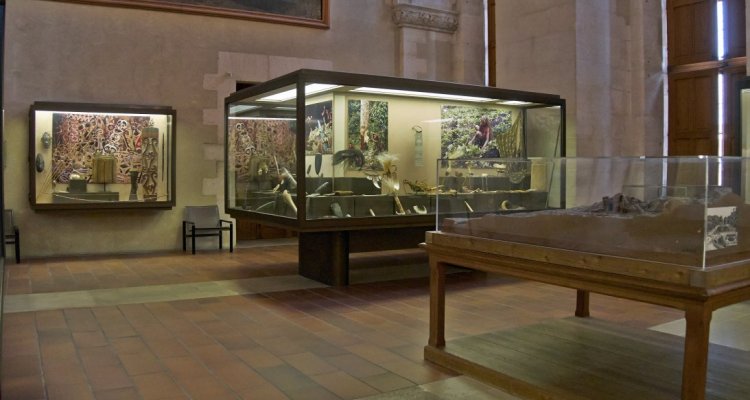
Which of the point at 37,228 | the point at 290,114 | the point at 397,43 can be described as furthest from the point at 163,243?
the point at 397,43

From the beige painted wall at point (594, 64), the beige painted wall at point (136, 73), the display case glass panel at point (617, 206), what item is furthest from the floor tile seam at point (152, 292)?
the beige painted wall at point (594, 64)

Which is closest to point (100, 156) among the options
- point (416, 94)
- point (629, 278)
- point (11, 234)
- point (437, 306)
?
point (11, 234)

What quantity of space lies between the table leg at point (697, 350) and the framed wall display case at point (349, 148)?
4749mm

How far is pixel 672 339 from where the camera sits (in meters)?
5.09

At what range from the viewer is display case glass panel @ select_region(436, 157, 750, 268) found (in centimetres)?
333

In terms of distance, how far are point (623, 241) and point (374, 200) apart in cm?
459

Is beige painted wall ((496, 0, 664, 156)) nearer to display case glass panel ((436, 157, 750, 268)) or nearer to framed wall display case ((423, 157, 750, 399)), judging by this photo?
display case glass panel ((436, 157, 750, 268))

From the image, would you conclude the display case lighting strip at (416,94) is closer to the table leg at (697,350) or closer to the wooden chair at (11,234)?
the table leg at (697,350)

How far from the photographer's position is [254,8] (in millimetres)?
12094

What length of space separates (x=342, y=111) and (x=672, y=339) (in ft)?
14.6

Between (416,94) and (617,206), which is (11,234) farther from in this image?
(617,206)

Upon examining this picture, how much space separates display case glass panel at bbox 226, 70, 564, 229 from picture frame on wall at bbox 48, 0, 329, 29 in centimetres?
293

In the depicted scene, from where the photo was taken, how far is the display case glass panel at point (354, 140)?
744 centimetres

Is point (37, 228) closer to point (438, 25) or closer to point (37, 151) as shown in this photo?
point (37, 151)
